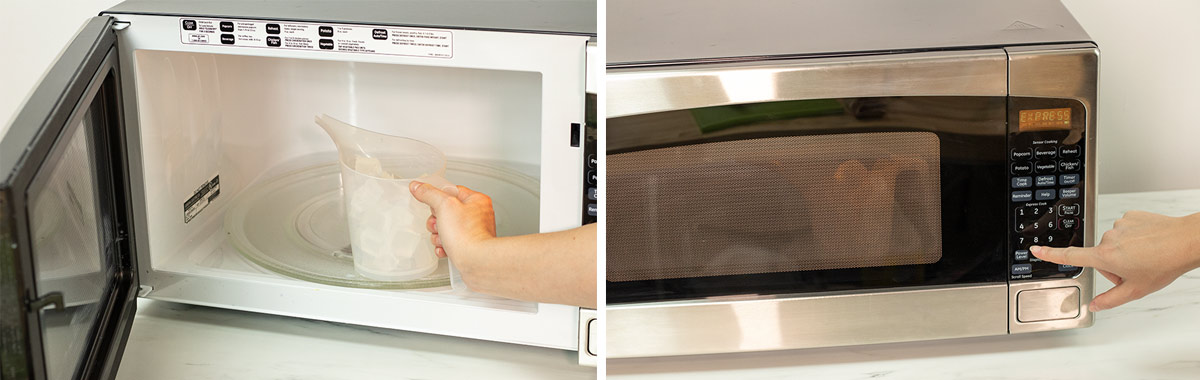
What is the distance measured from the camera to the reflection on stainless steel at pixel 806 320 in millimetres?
597

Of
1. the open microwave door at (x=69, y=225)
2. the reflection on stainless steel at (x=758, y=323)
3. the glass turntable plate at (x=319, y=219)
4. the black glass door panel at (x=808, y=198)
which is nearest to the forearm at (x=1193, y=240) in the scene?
the black glass door panel at (x=808, y=198)

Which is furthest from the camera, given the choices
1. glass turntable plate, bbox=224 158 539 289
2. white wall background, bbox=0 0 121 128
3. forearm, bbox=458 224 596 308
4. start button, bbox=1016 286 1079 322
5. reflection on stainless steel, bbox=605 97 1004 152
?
white wall background, bbox=0 0 121 128

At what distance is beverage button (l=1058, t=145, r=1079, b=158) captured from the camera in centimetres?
64

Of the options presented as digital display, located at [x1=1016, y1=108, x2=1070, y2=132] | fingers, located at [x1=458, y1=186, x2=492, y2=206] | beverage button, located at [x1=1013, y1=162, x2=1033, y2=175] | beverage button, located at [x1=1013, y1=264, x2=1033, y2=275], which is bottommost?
beverage button, located at [x1=1013, y1=264, x2=1033, y2=275]

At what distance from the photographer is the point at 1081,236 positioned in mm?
646

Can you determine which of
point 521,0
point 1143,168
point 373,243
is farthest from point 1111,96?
point 373,243

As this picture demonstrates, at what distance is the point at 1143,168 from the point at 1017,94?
0.09m

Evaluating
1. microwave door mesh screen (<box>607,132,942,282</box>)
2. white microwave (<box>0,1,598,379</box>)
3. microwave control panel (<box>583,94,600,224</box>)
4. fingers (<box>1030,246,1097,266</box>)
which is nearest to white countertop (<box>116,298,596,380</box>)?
white microwave (<box>0,1,598,379</box>)

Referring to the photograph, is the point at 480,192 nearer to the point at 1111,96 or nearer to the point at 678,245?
the point at 678,245

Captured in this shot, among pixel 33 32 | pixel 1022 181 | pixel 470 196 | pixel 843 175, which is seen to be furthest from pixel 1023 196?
pixel 33 32

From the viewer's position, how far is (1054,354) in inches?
25.6

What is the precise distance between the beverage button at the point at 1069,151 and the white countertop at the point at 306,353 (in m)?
0.39

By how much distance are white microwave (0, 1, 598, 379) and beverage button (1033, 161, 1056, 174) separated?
31 cm

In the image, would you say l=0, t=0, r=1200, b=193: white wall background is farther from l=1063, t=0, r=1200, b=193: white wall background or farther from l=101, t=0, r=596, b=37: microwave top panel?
l=101, t=0, r=596, b=37: microwave top panel
